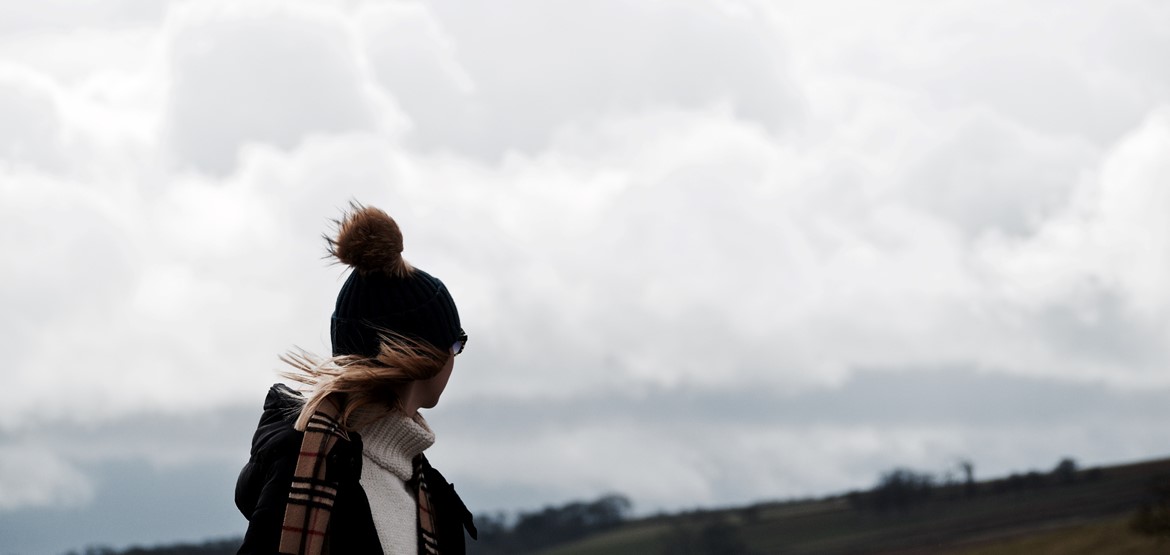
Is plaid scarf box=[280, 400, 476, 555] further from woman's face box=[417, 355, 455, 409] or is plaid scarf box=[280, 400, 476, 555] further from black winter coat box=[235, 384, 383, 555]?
woman's face box=[417, 355, 455, 409]

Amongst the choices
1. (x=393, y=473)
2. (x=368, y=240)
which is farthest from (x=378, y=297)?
(x=393, y=473)

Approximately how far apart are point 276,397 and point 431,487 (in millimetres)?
745

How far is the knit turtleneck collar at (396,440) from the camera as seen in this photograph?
17.3 feet

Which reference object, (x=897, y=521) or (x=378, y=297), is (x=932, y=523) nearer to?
(x=897, y=521)

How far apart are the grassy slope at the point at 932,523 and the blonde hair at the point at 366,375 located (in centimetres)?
12659

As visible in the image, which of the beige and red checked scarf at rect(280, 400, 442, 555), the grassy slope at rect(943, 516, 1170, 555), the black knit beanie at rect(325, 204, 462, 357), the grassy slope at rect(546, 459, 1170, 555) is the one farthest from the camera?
the grassy slope at rect(546, 459, 1170, 555)

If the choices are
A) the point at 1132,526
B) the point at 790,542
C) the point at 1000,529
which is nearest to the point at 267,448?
the point at 1132,526

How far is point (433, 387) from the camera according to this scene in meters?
5.29

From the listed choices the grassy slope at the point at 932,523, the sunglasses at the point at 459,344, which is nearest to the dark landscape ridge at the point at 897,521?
the grassy slope at the point at 932,523

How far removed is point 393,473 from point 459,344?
1.92ft

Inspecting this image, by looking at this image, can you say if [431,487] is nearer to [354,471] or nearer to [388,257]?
[354,471]

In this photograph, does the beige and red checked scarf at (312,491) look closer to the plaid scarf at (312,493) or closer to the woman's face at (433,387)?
the plaid scarf at (312,493)

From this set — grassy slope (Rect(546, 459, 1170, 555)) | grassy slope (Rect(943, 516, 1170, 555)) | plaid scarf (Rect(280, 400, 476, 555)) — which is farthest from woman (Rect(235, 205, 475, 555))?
grassy slope (Rect(546, 459, 1170, 555))

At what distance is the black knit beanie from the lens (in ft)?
17.1
